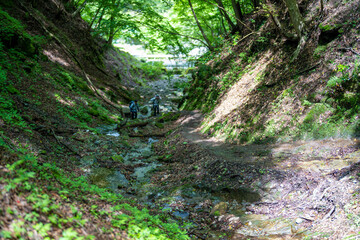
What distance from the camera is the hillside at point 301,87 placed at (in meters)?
6.72

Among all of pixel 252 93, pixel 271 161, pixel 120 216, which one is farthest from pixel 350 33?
pixel 120 216

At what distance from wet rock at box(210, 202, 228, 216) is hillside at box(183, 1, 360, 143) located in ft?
10.9

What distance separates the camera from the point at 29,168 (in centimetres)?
371

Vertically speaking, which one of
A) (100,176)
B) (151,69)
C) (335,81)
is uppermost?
(151,69)

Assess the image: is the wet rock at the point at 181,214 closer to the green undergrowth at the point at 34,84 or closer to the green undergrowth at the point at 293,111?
the green undergrowth at the point at 293,111

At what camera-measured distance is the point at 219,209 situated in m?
5.43

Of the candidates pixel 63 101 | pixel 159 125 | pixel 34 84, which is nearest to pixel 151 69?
pixel 159 125

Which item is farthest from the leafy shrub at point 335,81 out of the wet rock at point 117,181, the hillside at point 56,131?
the wet rock at point 117,181

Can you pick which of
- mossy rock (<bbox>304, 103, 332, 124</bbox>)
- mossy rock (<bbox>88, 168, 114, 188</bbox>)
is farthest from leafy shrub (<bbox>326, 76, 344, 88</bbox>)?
mossy rock (<bbox>88, 168, 114, 188</bbox>)

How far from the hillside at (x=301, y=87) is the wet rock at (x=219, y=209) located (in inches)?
131

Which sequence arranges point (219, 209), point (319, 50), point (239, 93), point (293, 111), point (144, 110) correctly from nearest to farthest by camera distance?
1. point (219, 209)
2. point (293, 111)
3. point (319, 50)
4. point (239, 93)
5. point (144, 110)

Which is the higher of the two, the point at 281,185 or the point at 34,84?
the point at 34,84

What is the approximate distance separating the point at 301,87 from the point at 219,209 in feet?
17.5

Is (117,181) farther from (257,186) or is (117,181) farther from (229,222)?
(257,186)
